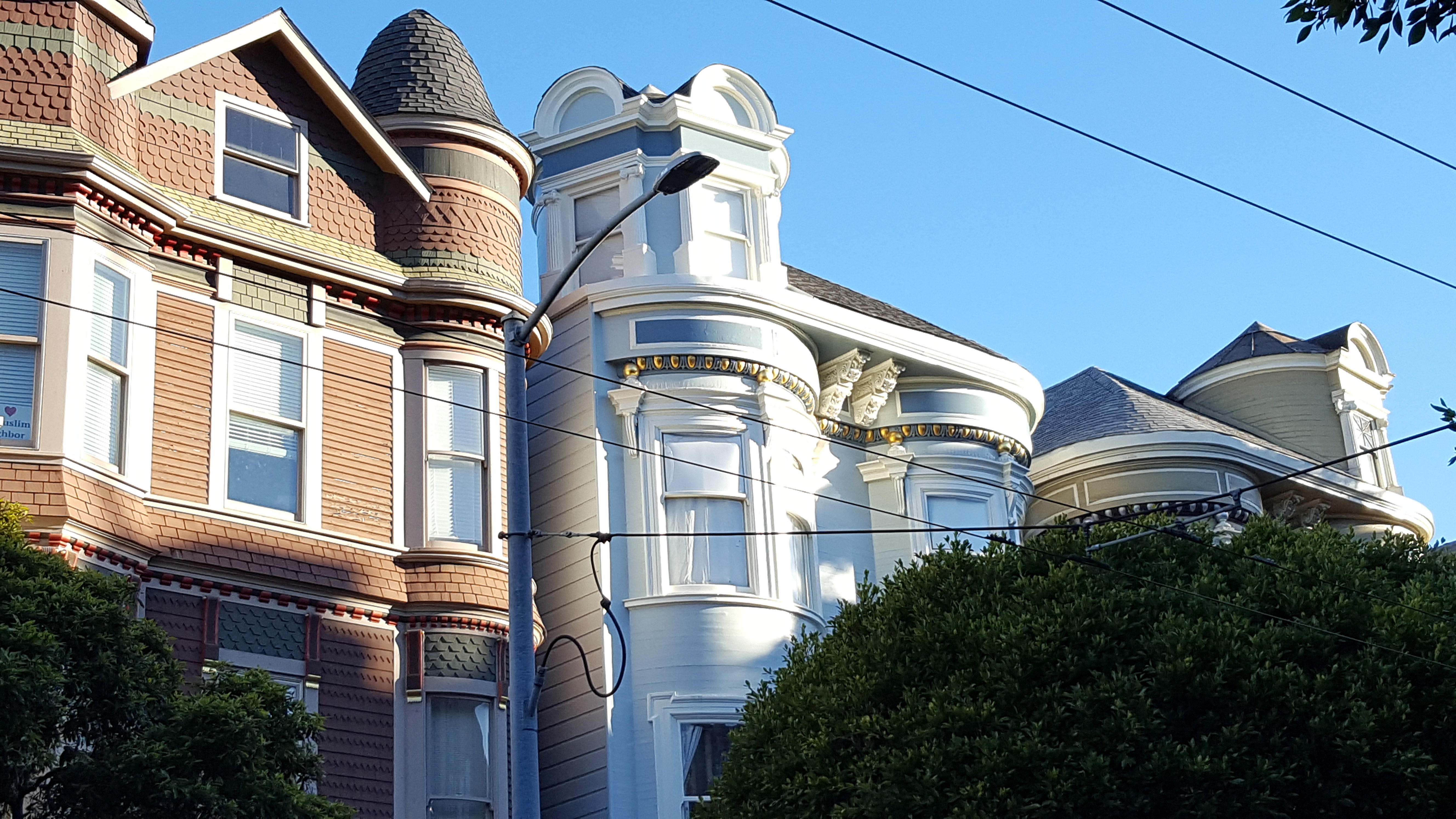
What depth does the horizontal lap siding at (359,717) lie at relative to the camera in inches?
826

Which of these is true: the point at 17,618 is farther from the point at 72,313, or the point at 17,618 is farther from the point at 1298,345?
the point at 1298,345

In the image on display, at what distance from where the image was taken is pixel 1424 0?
11.3 metres

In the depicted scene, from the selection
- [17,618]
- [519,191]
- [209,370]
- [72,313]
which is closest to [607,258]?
[519,191]

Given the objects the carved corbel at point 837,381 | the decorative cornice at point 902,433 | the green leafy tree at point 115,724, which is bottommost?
the green leafy tree at point 115,724

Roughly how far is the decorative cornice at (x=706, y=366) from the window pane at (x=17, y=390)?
31.2 ft

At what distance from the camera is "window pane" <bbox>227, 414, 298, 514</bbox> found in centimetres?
2138

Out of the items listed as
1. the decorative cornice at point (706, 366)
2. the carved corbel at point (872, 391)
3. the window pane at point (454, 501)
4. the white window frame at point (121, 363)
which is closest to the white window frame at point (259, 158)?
the white window frame at point (121, 363)

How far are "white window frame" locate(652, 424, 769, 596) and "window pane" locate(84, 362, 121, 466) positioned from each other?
8.21 m

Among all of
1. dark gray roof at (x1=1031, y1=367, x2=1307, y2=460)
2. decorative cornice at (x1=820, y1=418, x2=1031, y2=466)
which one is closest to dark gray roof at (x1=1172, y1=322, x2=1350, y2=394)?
dark gray roof at (x1=1031, y1=367, x2=1307, y2=460)

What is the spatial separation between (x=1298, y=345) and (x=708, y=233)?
20.0 metres

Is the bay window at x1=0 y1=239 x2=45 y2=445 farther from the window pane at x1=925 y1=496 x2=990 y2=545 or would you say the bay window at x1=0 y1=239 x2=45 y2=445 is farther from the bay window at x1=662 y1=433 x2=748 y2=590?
the window pane at x1=925 y1=496 x2=990 y2=545

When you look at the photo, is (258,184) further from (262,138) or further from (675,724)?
(675,724)

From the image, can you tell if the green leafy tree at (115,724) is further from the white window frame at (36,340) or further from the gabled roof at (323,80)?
the gabled roof at (323,80)

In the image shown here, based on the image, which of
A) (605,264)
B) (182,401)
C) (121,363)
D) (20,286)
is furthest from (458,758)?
(605,264)
